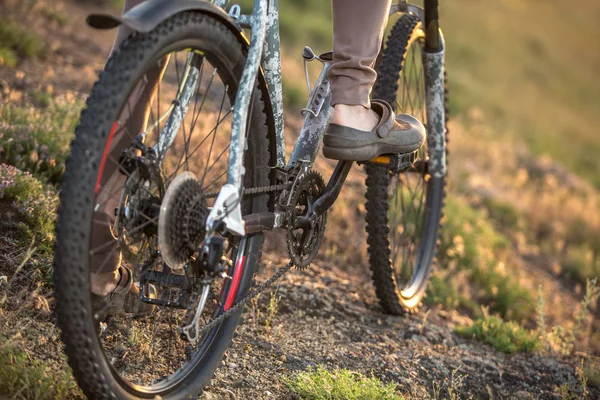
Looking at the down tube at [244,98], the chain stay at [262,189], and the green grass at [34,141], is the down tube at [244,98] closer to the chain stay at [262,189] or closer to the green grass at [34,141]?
the chain stay at [262,189]

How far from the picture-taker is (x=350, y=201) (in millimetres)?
5535

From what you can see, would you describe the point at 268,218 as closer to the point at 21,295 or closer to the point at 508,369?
the point at 21,295

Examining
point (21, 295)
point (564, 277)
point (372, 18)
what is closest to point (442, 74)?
point (372, 18)

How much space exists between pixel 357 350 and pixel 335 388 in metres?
0.63

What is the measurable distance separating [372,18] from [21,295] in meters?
1.68

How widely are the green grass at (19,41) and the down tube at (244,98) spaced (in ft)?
12.4

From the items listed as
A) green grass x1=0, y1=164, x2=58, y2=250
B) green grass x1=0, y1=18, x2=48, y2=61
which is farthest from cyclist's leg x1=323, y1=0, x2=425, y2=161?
green grass x1=0, y1=18, x2=48, y2=61

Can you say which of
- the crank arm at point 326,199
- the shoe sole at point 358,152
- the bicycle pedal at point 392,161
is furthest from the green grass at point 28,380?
the bicycle pedal at point 392,161

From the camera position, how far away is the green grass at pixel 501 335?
3935 millimetres

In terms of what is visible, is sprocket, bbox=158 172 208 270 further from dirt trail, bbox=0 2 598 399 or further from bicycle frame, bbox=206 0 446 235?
dirt trail, bbox=0 2 598 399

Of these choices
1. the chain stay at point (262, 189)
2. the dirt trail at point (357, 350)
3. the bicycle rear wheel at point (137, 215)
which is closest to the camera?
the bicycle rear wheel at point (137, 215)

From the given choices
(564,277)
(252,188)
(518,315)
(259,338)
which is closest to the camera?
(252,188)

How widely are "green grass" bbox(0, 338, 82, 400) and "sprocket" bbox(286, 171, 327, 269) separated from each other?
946mm

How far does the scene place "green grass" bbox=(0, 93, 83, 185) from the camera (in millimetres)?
3559
